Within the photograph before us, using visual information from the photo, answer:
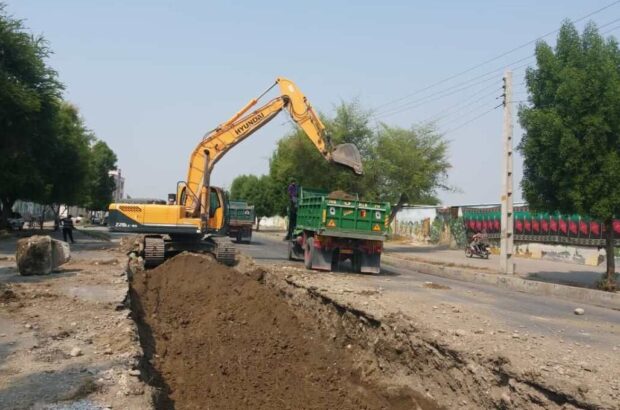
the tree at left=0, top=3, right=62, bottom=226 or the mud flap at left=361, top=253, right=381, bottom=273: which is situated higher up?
the tree at left=0, top=3, right=62, bottom=226

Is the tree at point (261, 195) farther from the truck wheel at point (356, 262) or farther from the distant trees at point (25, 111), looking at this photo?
the truck wheel at point (356, 262)

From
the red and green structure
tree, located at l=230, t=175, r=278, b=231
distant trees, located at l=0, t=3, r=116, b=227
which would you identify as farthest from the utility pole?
tree, located at l=230, t=175, r=278, b=231

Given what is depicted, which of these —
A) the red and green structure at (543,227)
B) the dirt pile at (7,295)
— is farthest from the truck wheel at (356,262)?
the dirt pile at (7,295)

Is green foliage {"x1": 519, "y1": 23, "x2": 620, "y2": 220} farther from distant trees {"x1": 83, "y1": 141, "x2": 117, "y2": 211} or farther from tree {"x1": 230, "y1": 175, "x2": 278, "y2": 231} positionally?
distant trees {"x1": 83, "y1": 141, "x2": 117, "y2": 211}

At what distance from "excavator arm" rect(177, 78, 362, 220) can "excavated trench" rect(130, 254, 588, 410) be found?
5.42m

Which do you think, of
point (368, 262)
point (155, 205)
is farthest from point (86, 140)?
point (368, 262)

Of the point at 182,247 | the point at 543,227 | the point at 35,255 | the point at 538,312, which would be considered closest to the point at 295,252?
the point at 182,247

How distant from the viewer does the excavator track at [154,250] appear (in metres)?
16.5

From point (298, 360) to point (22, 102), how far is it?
17.0 m

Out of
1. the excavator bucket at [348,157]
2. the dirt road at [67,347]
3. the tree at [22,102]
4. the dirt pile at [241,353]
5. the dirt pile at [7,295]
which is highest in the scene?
the tree at [22,102]

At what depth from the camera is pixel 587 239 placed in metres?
24.0

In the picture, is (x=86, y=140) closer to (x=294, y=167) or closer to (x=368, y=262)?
(x=294, y=167)

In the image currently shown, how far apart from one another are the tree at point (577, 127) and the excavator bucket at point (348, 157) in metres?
4.65

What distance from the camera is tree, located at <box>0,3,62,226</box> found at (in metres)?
21.2
